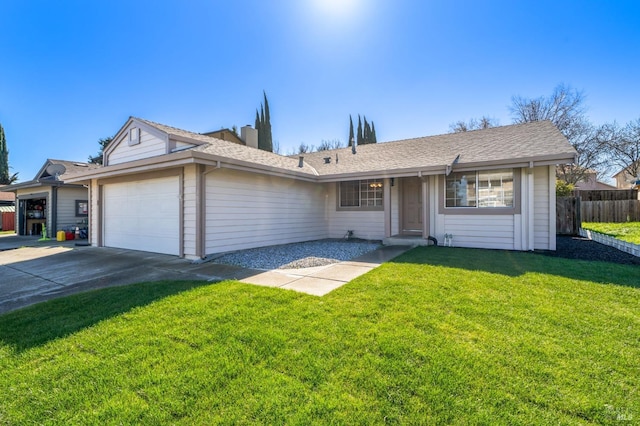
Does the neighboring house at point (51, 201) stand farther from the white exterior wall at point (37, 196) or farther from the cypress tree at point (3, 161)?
the cypress tree at point (3, 161)

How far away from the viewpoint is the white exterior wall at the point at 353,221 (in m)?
10.8

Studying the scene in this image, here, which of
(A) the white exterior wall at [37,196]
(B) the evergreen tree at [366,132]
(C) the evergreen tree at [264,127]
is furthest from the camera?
(B) the evergreen tree at [366,132]

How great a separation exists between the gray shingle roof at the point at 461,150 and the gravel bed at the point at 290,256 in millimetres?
3029

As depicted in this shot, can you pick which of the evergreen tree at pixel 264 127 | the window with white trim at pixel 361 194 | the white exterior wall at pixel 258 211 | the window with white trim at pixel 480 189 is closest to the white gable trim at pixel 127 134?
the white exterior wall at pixel 258 211

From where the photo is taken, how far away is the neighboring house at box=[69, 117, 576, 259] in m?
7.74

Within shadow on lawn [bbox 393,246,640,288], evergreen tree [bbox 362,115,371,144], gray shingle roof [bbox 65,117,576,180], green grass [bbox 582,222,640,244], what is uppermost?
evergreen tree [bbox 362,115,371,144]

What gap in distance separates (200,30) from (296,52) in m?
3.42

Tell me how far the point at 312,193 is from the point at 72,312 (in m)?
8.48

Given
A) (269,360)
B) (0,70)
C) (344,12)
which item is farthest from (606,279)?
(0,70)

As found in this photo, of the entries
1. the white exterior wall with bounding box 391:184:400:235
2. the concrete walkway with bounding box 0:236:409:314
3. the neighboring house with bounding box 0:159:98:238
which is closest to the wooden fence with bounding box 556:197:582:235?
the white exterior wall with bounding box 391:184:400:235

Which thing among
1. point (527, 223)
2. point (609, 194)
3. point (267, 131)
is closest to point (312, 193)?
point (527, 223)

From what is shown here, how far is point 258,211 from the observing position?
9125 millimetres

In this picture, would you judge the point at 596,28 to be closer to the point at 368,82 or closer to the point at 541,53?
the point at 541,53

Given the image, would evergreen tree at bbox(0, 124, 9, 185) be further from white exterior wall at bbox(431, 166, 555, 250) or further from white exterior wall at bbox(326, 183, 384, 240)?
white exterior wall at bbox(431, 166, 555, 250)
